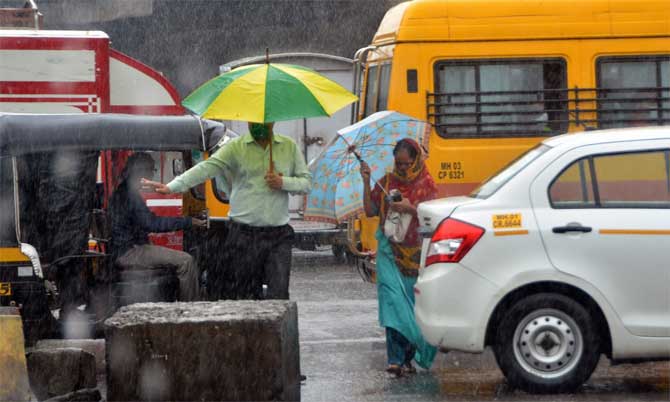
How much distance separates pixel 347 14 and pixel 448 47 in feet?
42.1

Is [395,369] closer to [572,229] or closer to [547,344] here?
[547,344]

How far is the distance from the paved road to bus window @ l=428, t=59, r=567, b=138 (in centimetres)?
204

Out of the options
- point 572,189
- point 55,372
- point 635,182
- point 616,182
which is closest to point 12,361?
point 55,372

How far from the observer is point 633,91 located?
12250 mm

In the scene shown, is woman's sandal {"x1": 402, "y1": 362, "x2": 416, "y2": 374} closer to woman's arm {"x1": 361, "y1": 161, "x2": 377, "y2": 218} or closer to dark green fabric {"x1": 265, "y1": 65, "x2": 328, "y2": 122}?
woman's arm {"x1": 361, "y1": 161, "x2": 377, "y2": 218}

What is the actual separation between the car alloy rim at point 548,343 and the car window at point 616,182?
734mm

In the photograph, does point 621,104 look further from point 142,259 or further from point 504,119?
point 142,259

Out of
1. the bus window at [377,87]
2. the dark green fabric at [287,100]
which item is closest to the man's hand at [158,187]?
the dark green fabric at [287,100]

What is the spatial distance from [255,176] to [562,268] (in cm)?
219

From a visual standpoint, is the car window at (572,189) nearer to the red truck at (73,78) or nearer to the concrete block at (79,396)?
the concrete block at (79,396)

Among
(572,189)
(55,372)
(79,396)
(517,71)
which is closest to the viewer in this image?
(79,396)

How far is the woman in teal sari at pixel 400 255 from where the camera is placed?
916 cm

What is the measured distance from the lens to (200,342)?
735 cm

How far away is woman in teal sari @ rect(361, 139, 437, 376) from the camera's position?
9.16 metres
